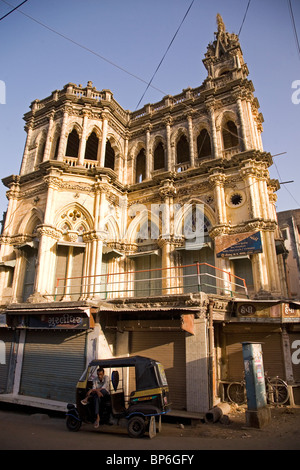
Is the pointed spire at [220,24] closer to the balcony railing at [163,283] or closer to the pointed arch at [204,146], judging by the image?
the pointed arch at [204,146]

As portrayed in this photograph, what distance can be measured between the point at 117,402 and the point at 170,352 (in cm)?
316

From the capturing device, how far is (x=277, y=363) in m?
11.8

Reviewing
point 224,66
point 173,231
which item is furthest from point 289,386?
point 224,66

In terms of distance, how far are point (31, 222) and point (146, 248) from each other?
7337mm

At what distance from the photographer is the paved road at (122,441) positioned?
20.5ft

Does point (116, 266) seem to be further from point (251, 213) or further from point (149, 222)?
point (251, 213)

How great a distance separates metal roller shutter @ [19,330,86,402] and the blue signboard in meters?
8.05

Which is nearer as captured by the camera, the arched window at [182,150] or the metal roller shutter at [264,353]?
the metal roller shutter at [264,353]

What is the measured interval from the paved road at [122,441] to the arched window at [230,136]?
651 inches

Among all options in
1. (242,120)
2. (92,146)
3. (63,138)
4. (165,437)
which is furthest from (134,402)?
(92,146)

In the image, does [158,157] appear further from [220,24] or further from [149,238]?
[220,24]

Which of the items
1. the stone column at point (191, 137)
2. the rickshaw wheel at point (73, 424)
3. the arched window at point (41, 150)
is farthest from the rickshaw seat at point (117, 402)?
the arched window at point (41, 150)

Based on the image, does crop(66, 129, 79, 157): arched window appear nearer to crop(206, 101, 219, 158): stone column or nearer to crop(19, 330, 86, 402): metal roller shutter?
crop(206, 101, 219, 158): stone column

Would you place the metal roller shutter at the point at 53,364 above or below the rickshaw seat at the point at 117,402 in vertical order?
above
